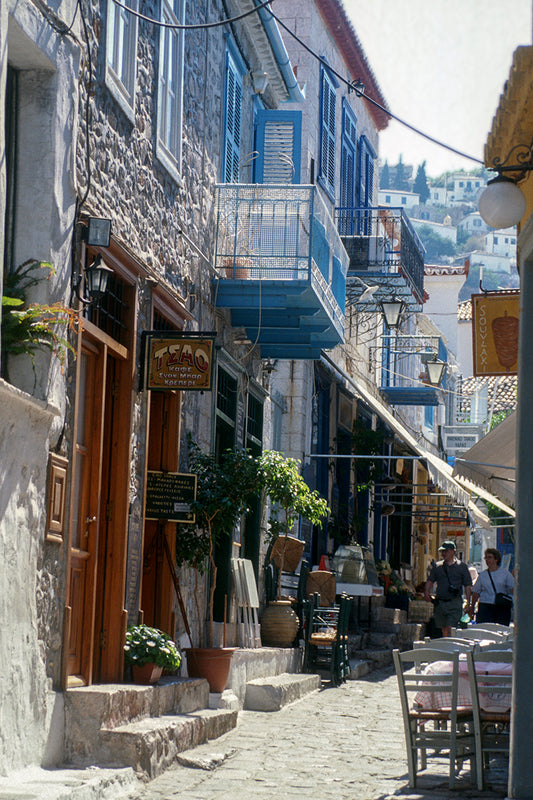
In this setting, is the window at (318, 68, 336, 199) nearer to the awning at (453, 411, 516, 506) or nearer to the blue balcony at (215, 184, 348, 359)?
the blue balcony at (215, 184, 348, 359)

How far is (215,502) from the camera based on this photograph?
412 inches

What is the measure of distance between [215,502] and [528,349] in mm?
4333

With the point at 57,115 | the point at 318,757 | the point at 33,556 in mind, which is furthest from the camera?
the point at 318,757

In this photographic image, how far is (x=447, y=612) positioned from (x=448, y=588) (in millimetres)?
328

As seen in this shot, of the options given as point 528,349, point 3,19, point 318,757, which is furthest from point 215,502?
point 3,19

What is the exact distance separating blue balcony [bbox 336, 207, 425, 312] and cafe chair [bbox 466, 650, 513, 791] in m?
12.3

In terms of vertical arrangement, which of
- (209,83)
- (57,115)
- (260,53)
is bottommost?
(57,115)

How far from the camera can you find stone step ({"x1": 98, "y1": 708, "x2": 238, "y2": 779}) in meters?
7.21

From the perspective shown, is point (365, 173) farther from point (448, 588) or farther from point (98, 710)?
point (98, 710)

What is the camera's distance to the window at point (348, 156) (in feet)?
69.3

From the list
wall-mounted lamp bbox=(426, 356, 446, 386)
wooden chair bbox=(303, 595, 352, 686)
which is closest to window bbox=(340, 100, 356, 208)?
wall-mounted lamp bbox=(426, 356, 446, 386)

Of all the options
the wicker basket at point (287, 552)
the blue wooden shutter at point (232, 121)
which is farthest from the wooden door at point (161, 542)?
the wicker basket at point (287, 552)

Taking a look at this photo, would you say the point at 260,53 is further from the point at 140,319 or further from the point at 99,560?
the point at 99,560

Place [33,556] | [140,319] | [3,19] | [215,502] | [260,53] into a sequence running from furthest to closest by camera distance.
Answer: [260,53], [215,502], [140,319], [33,556], [3,19]
